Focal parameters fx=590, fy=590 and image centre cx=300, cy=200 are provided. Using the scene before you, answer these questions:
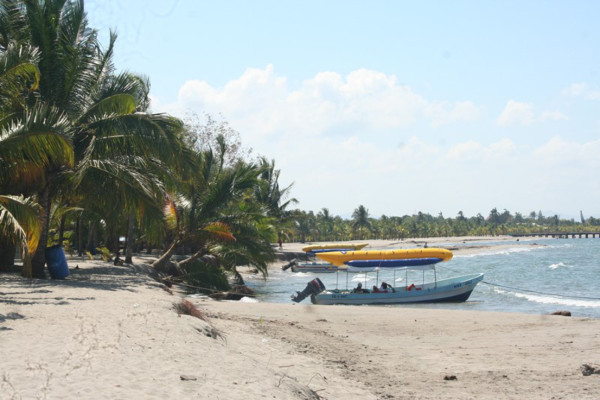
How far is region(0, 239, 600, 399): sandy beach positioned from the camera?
650 centimetres

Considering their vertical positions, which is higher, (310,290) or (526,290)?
(310,290)

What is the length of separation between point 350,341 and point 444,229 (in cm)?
14699

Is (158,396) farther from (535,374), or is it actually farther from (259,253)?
(259,253)

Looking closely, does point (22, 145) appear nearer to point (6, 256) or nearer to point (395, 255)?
point (6, 256)

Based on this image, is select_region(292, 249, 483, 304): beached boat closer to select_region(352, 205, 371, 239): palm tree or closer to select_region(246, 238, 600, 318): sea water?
select_region(246, 238, 600, 318): sea water

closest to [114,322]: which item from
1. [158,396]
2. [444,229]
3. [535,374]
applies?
[158,396]

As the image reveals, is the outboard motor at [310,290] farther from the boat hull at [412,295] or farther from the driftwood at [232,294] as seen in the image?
the driftwood at [232,294]

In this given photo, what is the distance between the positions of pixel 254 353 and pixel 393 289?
1678 cm

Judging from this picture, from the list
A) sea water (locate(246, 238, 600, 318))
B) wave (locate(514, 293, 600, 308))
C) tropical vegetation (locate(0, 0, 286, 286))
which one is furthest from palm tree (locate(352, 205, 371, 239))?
tropical vegetation (locate(0, 0, 286, 286))

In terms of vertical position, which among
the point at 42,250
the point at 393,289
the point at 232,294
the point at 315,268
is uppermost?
the point at 42,250

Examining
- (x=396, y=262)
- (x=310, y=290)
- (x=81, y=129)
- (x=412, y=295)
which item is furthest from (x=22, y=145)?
(x=412, y=295)

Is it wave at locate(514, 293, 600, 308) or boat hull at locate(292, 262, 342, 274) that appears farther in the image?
boat hull at locate(292, 262, 342, 274)

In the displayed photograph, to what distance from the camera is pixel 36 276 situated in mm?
16516

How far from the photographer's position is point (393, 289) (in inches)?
1022
